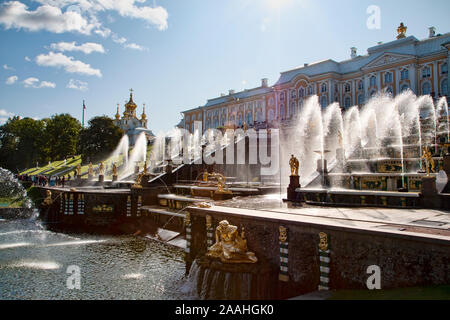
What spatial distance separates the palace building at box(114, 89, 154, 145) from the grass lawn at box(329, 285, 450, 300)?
86.2 m

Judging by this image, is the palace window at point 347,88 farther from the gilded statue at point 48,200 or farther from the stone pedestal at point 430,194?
the gilded statue at point 48,200

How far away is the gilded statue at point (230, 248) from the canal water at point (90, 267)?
1.68 metres

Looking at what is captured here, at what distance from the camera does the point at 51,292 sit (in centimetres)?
976

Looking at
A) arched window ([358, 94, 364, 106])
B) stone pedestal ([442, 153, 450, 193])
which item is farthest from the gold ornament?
arched window ([358, 94, 364, 106])

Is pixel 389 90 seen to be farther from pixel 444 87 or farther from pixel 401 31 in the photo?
pixel 401 31

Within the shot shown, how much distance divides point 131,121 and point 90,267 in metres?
85.9

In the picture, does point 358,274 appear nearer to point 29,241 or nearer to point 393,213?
point 393,213

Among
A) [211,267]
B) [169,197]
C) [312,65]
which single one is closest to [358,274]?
[211,267]

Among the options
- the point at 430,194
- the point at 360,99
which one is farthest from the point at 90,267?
the point at 360,99

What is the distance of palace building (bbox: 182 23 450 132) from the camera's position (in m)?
43.7

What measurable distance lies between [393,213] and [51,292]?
37.6 feet

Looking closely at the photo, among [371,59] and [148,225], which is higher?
[371,59]

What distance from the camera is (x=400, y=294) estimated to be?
244 inches

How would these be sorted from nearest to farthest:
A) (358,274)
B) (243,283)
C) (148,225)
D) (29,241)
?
(358,274) < (243,283) < (29,241) < (148,225)
